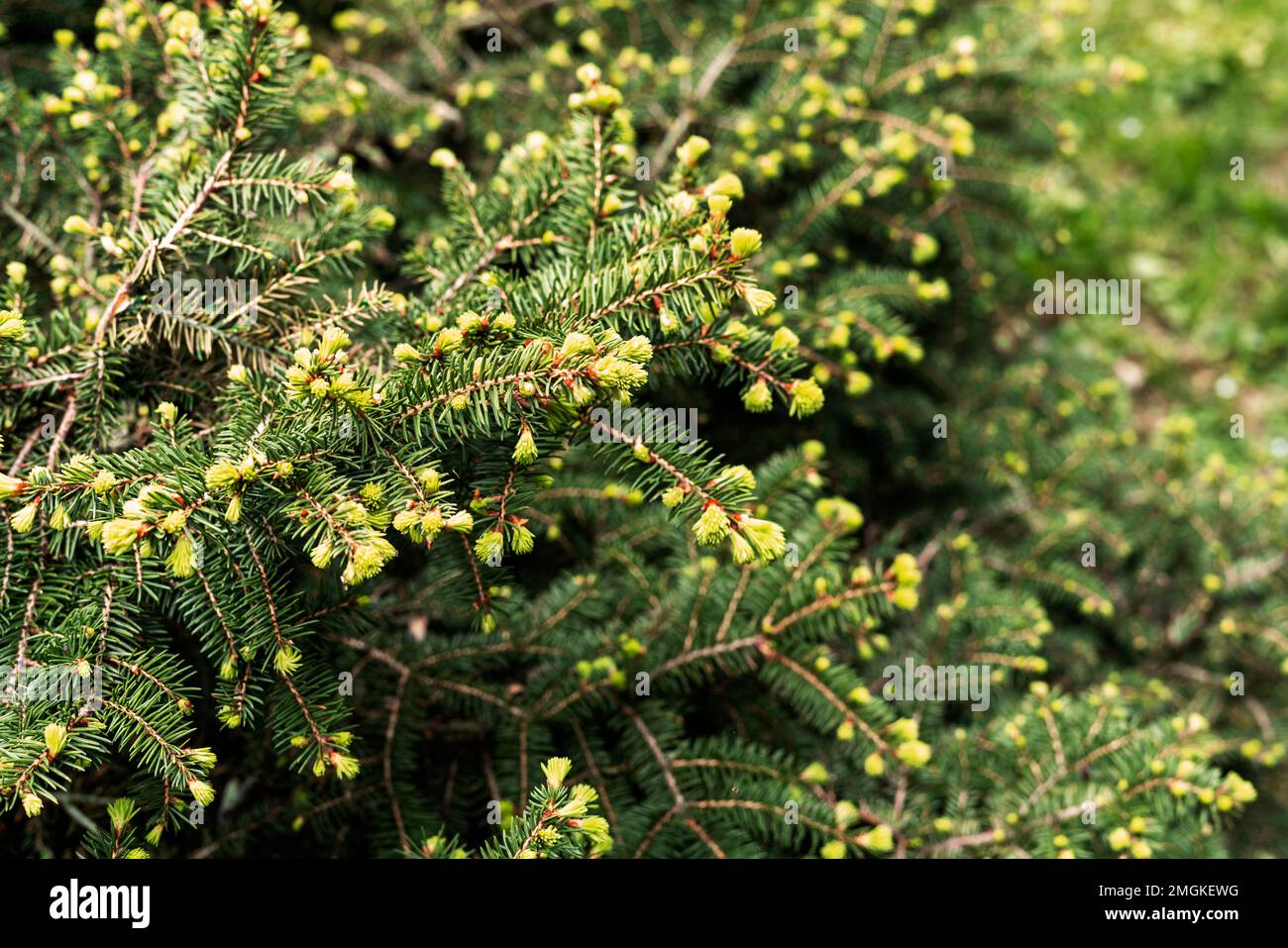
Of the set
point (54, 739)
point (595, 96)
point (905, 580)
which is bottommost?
point (54, 739)

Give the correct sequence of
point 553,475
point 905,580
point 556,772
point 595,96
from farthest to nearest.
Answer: point 553,475
point 905,580
point 595,96
point 556,772

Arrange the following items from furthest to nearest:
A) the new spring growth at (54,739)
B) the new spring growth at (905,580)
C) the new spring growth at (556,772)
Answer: the new spring growth at (905,580) < the new spring growth at (556,772) < the new spring growth at (54,739)

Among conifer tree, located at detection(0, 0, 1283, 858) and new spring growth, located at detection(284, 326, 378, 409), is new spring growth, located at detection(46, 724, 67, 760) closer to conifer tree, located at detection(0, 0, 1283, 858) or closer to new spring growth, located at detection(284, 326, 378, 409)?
conifer tree, located at detection(0, 0, 1283, 858)

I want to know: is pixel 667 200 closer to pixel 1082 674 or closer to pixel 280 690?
pixel 280 690

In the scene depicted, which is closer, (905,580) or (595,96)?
(595,96)

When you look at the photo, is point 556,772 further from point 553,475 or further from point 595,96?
point 595,96

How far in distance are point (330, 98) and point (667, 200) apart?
3.64 feet

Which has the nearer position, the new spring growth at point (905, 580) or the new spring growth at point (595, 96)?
the new spring growth at point (595, 96)

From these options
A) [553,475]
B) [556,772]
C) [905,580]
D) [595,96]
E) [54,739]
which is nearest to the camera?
[54,739]

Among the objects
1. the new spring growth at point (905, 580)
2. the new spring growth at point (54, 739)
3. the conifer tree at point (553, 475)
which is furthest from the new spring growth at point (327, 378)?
the new spring growth at point (905, 580)

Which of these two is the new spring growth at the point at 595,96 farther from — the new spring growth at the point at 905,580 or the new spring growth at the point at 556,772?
the new spring growth at the point at 556,772

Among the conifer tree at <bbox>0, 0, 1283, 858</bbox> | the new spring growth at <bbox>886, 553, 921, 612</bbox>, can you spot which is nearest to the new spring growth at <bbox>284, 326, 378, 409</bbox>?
the conifer tree at <bbox>0, 0, 1283, 858</bbox>

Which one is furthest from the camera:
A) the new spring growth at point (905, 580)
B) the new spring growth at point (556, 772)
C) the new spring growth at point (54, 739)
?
the new spring growth at point (905, 580)

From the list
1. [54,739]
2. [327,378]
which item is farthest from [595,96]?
[54,739]
